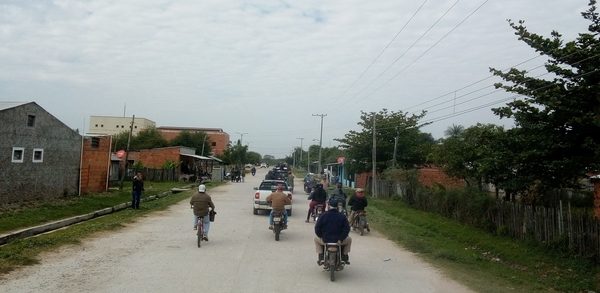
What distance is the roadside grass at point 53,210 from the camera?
1656cm

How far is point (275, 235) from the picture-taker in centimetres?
1376

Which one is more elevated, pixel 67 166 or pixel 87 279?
pixel 67 166

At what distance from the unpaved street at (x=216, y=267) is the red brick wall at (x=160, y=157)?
125 ft

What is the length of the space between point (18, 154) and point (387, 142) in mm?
25060

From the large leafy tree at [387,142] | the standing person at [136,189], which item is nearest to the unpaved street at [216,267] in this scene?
the standing person at [136,189]

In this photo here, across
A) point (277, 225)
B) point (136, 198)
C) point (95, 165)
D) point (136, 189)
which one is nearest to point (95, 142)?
point (95, 165)

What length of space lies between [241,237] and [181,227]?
296 centimetres

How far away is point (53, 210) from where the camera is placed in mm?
20312

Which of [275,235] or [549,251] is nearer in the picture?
[549,251]

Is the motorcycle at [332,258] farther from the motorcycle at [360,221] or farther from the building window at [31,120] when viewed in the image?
the building window at [31,120]

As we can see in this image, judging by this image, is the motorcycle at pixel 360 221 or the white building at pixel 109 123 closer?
the motorcycle at pixel 360 221

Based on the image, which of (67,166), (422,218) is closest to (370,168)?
(422,218)

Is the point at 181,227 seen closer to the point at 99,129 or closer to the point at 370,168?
the point at 370,168

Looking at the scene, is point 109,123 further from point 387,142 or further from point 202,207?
point 202,207
